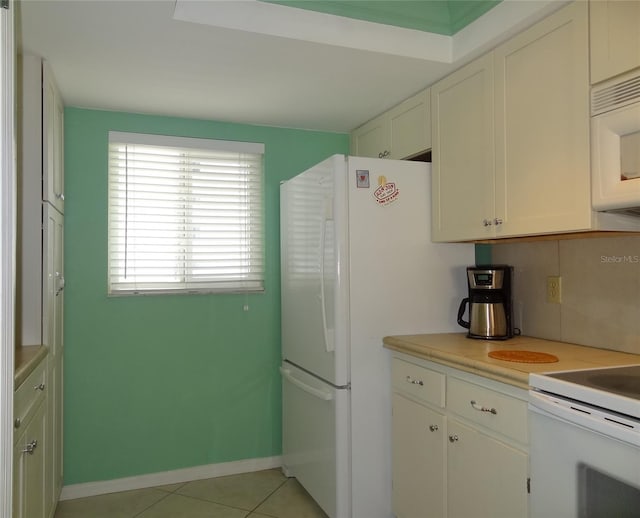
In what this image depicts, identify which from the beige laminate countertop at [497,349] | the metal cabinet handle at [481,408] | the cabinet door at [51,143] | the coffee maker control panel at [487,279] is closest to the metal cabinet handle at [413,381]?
the beige laminate countertop at [497,349]

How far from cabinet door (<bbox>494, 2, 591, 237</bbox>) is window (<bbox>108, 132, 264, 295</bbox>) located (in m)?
1.67

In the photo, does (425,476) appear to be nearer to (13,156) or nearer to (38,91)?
(13,156)

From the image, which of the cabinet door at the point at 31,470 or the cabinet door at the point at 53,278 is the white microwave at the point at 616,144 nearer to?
the cabinet door at the point at 31,470

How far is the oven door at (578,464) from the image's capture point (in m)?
1.33

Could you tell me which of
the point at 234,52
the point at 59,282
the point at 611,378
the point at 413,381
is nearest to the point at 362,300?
the point at 413,381

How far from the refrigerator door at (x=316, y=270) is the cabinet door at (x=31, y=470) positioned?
1.25 m

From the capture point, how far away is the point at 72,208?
2.95 metres

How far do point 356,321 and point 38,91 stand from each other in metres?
1.77

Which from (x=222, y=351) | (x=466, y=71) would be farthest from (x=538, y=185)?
(x=222, y=351)

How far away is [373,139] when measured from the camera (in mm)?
3256

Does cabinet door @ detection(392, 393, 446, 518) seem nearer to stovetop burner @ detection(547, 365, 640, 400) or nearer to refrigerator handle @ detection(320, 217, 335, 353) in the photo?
refrigerator handle @ detection(320, 217, 335, 353)

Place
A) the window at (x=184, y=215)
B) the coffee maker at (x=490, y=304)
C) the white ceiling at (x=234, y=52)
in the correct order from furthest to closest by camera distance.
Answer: the window at (x=184, y=215)
the coffee maker at (x=490, y=304)
the white ceiling at (x=234, y=52)

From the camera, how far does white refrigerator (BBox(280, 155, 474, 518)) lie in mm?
2449

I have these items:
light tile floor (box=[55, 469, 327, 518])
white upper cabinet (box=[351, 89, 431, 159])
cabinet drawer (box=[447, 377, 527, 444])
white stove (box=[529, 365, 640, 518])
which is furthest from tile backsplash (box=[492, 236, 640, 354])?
light tile floor (box=[55, 469, 327, 518])
